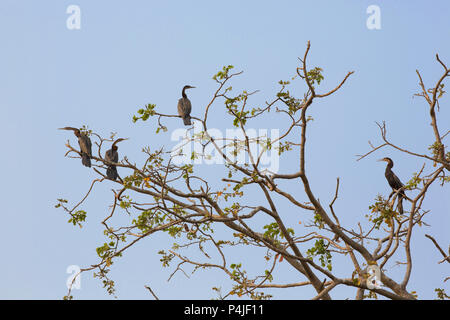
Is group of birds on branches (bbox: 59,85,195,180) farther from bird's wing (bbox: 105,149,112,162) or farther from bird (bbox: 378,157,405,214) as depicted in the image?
bird (bbox: 378,157,405,214)

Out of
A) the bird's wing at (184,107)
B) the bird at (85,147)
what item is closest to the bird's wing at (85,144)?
the bird at (85,147)

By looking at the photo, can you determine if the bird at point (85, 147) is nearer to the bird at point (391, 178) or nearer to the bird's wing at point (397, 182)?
the bird at point (391, 178)

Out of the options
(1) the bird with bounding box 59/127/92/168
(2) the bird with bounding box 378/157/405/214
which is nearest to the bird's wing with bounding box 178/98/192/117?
(1) the bird with bounding box 59/127/92/168

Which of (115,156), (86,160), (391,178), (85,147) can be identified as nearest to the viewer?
(86,160)

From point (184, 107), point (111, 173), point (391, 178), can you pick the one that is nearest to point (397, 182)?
point (391, 178)

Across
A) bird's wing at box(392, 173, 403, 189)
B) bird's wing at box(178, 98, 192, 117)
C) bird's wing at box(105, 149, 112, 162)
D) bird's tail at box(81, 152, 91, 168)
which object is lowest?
bird's wing at box(392, 173, 403, 189)

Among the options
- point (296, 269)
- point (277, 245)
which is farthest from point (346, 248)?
point (277, 245)

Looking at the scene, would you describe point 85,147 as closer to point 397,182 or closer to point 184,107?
point 184,107

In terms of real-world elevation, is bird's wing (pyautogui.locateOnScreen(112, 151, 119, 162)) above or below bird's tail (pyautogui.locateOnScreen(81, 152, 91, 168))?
above

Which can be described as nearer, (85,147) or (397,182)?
(85,147)
